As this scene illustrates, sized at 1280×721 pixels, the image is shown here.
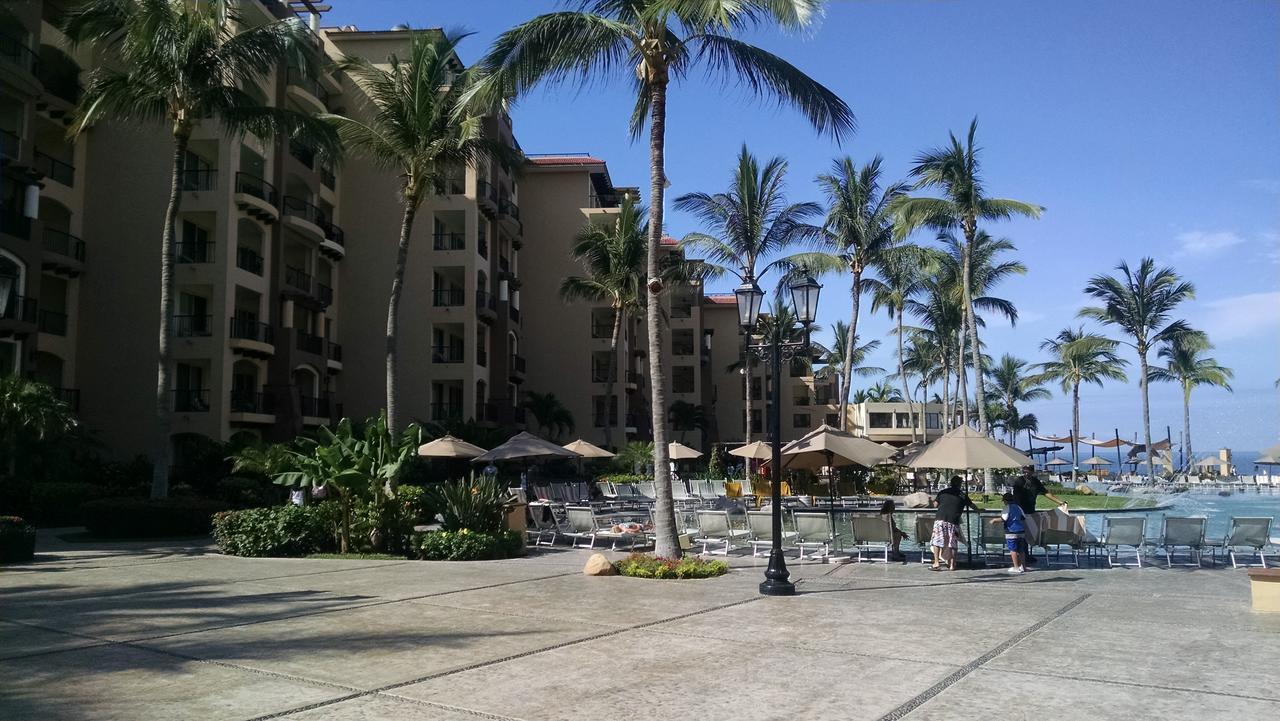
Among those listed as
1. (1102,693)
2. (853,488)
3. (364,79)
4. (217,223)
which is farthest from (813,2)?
(217,223)

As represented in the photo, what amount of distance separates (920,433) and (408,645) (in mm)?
79123

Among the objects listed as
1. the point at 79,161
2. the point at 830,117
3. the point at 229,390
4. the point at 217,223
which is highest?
the point at 79,161

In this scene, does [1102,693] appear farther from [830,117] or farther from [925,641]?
[830,117]

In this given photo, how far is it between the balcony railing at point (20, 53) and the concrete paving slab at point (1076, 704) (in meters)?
30.0

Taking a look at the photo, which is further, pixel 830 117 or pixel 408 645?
pixel 830 117

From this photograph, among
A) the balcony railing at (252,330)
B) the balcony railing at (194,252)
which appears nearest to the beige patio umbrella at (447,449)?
Result: the balcony railing at (252,330)

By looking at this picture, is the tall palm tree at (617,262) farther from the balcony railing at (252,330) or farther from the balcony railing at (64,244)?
the balcony railing at (64,244)

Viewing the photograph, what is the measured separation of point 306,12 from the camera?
42.2 metres

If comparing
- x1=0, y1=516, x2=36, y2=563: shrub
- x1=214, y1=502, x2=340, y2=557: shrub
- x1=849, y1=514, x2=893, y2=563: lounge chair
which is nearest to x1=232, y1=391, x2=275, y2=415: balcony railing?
x1=214, y1=502, x2=340, y2=557: shrub

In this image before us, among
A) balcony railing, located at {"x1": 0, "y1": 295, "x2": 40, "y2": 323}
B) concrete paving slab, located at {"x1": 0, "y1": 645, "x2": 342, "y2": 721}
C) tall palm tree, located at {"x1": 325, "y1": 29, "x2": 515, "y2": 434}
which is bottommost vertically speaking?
concrete paving slab, located at {"x1": 0, "y1": 645, "x2": 342, "y2": 721}

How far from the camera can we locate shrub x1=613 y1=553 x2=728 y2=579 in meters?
13.9

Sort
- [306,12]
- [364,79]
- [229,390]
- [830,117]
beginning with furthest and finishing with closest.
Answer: [306,12] < [229,390] < [364,79] < [830,117]

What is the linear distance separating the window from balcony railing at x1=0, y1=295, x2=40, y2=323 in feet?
130

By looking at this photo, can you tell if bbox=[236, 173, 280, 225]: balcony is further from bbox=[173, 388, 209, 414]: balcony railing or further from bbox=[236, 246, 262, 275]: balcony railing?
bbox=[173, 388, 209, 414]: balcony railing
